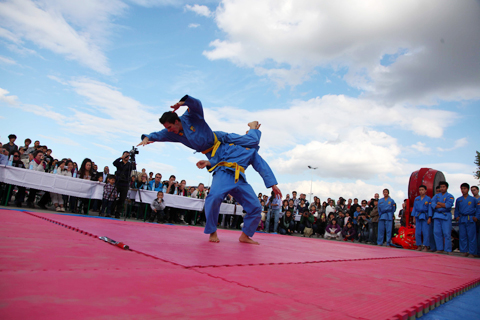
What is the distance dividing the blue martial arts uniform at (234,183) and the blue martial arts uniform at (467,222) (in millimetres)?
6247

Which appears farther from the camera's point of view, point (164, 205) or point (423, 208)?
point (164, 205)

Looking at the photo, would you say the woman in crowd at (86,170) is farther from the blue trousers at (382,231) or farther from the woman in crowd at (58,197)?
the blue trousers at (382,231)

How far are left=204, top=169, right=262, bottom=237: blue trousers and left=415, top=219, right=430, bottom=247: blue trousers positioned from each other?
628 cm

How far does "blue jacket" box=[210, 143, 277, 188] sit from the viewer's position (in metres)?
3.59

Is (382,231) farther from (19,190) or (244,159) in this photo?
(19,190)

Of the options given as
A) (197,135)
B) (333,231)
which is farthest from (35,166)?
(333,231)

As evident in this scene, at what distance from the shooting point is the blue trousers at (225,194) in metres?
3.39

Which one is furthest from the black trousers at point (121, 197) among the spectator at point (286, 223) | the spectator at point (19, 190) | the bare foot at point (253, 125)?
the spectator at point (286, 223)

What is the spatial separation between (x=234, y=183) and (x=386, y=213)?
6876 millimetres

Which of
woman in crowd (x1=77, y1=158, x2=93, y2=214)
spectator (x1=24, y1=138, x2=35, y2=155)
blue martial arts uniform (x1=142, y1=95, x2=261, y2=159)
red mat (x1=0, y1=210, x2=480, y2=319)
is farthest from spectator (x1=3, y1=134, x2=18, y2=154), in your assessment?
red mat (x1=0, y1=210, x2=480, y2=319)

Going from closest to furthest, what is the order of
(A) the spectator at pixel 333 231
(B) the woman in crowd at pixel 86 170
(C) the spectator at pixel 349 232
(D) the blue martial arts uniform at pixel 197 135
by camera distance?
(D) the blue martial arts uniform at pixel 197 135 → (B) the woman in crowd at pixel 86 170 → (C) the spectator at pixel 349 232 → (A) the spectator at pixel 333 231

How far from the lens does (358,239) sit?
1077cm

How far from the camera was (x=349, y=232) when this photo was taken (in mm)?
10484

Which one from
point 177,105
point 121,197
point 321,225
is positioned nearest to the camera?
point 177,105
